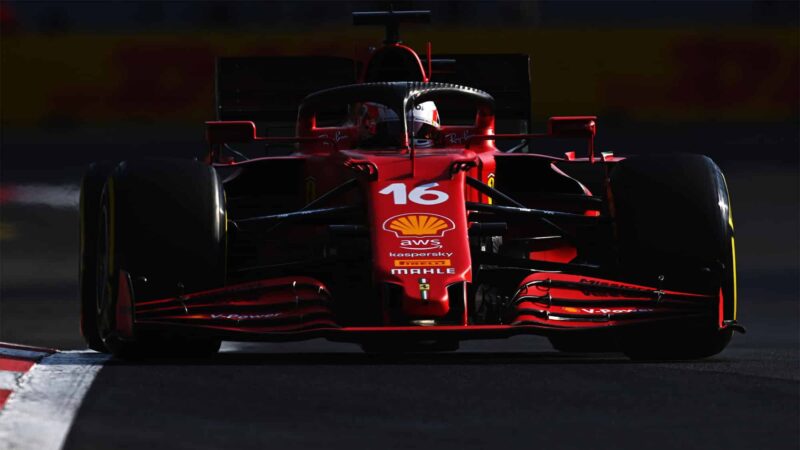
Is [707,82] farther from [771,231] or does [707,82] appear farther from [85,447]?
[85,447]

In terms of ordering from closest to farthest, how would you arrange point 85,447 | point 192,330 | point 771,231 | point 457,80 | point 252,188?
point 85,447 → point 192,330 → point 252,188 → point 457,80 → point 771,231

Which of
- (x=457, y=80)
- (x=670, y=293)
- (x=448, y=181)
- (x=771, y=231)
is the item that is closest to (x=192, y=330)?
(x=448, y=181)

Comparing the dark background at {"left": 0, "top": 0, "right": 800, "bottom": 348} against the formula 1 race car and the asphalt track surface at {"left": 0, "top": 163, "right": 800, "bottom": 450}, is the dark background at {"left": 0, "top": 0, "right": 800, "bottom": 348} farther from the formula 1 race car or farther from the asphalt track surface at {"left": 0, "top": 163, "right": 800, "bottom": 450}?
the asphalt track surface at {"left": 0, "top": 163, "right": 800, "bottom": 450}

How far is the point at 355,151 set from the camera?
9602 mm

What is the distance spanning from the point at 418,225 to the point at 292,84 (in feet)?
14.5

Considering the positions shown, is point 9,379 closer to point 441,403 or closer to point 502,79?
point 441,403

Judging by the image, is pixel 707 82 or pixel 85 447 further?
pixel 707 82

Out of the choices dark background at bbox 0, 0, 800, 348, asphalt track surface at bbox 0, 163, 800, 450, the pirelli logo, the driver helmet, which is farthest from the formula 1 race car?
dark background at bbox 0, 0, 800, 348

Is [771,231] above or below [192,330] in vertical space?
below

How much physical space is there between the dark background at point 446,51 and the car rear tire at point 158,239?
12.0 meters

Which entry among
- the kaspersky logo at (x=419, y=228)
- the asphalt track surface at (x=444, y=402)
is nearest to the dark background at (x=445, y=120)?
the asphalt track surface at (x=444, y=402)

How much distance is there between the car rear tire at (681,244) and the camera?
338 inches

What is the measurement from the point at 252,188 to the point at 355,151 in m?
0.89

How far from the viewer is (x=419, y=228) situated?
8547 mm
